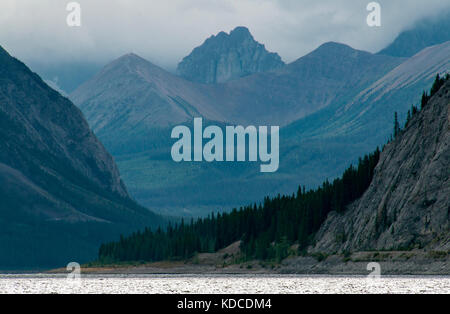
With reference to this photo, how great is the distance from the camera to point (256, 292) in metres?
148
